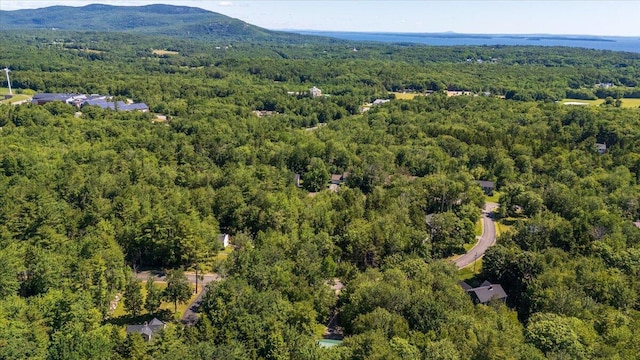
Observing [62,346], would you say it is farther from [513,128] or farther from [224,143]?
[513,128]

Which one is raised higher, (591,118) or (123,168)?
(591,118)

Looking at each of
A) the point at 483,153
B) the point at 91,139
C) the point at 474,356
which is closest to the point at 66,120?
the point at 91,139

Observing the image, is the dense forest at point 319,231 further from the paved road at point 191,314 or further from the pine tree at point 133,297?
the paved road at point 191,314

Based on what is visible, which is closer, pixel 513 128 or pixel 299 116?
pixel 513 128

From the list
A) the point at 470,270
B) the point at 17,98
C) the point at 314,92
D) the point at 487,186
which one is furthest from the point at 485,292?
the point at 17,98

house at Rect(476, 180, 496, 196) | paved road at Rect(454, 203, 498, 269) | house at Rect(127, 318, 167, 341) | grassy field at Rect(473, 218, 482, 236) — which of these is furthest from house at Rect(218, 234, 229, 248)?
house at Rect(476, 180, 496, 196)

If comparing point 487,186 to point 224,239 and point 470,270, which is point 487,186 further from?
point 224,239
